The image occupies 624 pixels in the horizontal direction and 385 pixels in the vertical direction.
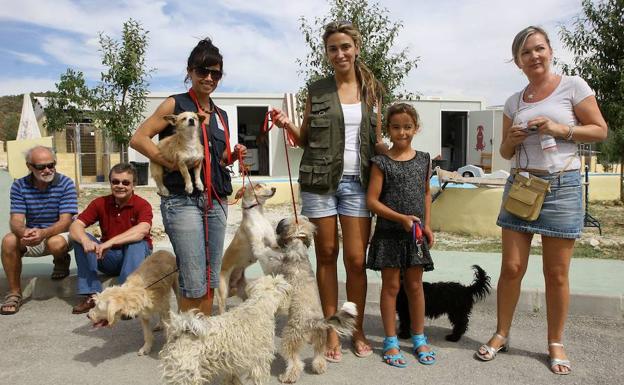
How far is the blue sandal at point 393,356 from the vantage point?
11.0ft

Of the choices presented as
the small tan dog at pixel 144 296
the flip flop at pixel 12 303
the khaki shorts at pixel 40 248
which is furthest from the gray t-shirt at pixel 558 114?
the flip flop at pixel 12 303

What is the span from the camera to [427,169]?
3.42 metres

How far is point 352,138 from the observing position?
132 inches

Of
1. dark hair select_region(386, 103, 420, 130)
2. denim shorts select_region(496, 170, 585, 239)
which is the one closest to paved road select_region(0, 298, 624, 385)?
denim shorts select_region(496, 170, 585, 239)

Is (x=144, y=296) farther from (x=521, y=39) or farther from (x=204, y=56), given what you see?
(x=521, y=39)

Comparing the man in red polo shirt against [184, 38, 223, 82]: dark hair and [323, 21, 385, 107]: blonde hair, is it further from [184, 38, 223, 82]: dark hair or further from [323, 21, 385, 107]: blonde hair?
[323, 21, 385, 107]: blonde hair

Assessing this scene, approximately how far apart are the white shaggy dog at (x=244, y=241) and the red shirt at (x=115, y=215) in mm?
864

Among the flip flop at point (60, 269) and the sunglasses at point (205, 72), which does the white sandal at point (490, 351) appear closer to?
the sunglasses at point (205, 72)

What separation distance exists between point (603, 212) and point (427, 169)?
367 inches

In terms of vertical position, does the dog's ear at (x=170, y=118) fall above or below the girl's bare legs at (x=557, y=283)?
above

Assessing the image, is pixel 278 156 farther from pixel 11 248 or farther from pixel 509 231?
pixel 509 231

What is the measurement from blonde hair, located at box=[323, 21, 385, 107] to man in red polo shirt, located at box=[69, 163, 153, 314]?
2.41m

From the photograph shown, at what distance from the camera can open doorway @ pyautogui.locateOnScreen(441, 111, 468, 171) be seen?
22.4 m

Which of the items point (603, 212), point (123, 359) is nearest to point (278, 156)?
point (603, 212)
